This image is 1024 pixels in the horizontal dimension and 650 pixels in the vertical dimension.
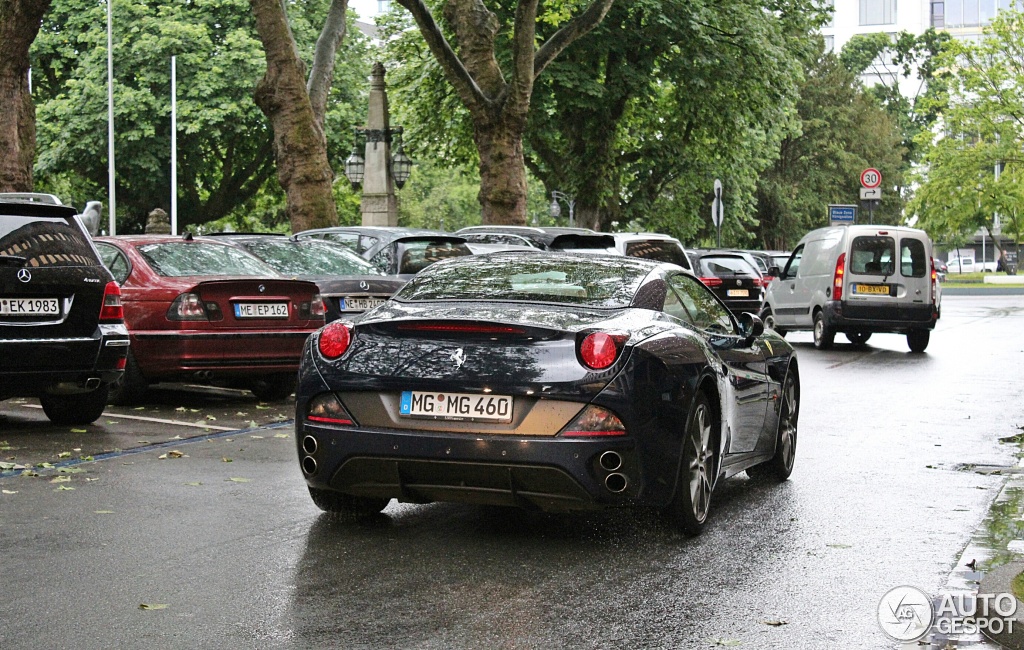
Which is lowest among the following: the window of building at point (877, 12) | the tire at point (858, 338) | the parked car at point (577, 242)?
the tire at point (858, 338)

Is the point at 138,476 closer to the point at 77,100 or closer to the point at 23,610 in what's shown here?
the point at 23,610

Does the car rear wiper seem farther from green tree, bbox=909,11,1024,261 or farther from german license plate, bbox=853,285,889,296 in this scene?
green tree, bbox=909,11,1024,261

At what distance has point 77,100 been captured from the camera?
1940 inches

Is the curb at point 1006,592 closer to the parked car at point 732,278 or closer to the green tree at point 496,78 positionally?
the green tree at point 496,78

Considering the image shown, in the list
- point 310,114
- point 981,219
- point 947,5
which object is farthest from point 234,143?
point 947,5

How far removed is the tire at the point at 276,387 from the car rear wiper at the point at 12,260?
12.2ft

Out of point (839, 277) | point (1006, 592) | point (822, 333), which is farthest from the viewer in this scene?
point (822, 333)

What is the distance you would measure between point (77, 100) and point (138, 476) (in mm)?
43282

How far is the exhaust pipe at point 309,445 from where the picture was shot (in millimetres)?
6816

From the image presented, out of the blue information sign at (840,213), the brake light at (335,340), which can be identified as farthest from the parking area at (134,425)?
the blue information sign at (840,213)

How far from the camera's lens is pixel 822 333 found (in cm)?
2259

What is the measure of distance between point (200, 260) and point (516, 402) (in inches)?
282

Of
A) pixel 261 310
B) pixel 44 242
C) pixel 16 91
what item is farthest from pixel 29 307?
pixel 16 91

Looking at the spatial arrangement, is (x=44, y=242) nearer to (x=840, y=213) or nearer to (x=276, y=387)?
(x=276, y=387)
